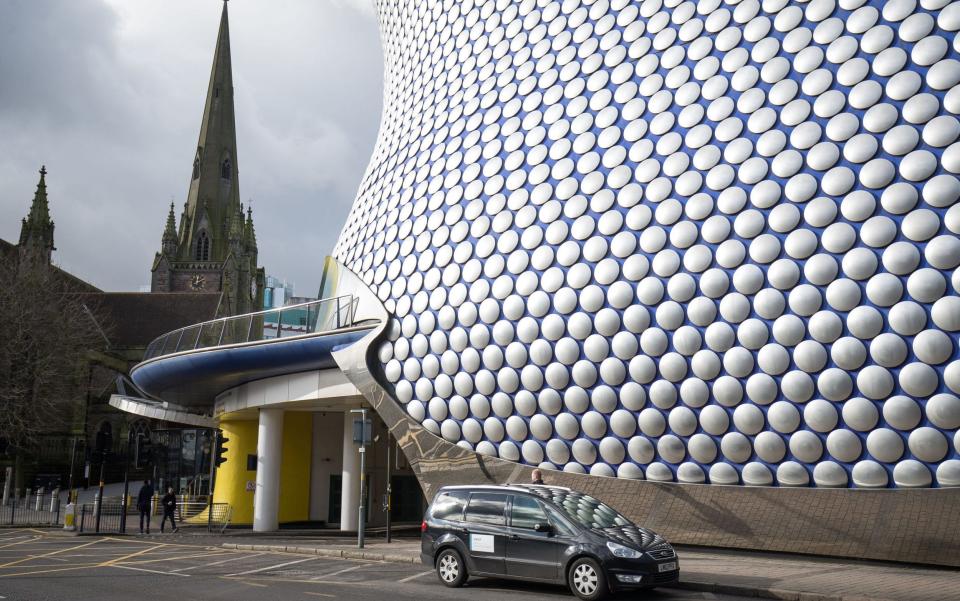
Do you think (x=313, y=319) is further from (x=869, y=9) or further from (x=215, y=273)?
(x=215, y=273)

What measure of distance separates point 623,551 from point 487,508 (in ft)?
6.51

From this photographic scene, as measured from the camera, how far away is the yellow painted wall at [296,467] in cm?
2398

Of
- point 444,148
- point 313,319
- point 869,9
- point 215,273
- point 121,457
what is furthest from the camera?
point 215,273

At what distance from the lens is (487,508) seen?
406 inches

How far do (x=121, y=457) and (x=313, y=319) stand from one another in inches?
1567

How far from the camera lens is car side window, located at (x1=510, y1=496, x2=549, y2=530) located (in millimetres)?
9812

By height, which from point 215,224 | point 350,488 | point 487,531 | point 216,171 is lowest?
point 487,531

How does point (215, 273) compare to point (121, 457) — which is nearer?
point (121, 457)

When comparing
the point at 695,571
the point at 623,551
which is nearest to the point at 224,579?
the point at 623,551

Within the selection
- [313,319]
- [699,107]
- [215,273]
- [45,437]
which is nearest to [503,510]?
[699,107]

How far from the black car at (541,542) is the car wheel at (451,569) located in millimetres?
13

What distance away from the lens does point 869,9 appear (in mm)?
12453

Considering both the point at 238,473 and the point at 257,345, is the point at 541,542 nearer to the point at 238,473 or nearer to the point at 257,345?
the point at 257,345

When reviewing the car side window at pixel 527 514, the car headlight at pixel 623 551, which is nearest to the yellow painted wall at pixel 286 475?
the car side window at pixel 527 514
